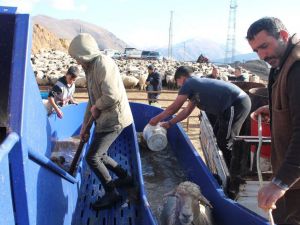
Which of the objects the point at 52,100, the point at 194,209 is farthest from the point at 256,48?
the point at 52,100

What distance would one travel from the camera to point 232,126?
17.0ft

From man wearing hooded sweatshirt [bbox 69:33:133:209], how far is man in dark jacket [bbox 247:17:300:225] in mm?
1859

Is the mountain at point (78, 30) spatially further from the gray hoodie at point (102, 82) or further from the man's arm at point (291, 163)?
the man's arm at point (291, 163)

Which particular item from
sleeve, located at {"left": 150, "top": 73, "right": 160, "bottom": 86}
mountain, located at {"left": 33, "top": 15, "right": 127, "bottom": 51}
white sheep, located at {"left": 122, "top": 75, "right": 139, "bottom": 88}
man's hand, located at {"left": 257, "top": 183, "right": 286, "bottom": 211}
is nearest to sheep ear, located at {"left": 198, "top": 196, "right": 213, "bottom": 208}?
man's hand, located at {"left": 257, "top": 183, "right": 286, "bottom": 211}

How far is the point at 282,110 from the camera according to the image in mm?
2439

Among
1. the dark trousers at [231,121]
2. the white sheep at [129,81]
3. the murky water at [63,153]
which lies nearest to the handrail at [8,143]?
the murky water at [63,153]

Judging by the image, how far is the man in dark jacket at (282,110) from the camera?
7.29 feet

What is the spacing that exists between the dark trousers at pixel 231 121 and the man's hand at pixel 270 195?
283 centimetres

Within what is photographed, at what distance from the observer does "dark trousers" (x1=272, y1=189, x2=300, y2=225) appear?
2.60 m

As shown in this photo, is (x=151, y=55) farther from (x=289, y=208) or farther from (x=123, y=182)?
(x=289, y=208)

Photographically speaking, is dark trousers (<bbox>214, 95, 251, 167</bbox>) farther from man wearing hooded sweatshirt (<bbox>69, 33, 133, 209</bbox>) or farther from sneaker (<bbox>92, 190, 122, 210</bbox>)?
sneaker (<bbox>92, 190, 122, 210</bbox>)

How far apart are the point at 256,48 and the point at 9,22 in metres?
2.20

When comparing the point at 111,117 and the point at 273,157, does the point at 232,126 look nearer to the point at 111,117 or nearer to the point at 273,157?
the point at 111,117

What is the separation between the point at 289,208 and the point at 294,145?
685 millimetres
